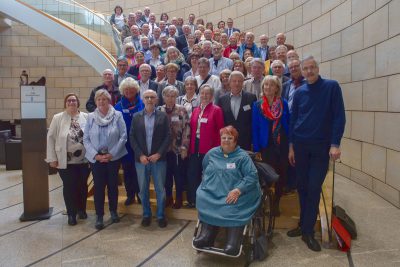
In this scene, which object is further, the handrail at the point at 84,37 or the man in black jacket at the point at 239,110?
the handrail at the point at 84,37

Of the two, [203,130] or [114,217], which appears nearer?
[203,130]

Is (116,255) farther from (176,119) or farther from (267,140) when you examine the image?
(267,140)

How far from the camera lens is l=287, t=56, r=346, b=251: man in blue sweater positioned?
9.40 feet

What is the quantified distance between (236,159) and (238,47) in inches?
150

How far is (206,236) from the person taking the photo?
9.37 feet

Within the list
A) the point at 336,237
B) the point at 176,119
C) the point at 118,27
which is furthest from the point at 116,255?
the point at 118,27

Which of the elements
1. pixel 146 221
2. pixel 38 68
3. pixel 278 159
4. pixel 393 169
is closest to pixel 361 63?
pixel 393 169

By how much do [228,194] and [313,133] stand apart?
914 millimetres

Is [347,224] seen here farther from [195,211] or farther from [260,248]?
[195,211]

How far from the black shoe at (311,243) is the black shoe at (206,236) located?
2.83 ft

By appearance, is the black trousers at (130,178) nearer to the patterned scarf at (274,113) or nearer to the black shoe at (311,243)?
the patterned scarf at (274,113)

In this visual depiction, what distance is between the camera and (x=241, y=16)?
32.6 feet

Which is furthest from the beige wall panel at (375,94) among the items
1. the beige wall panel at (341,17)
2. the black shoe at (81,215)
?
the black shoe at (81,215)

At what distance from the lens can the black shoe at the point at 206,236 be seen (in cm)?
282
